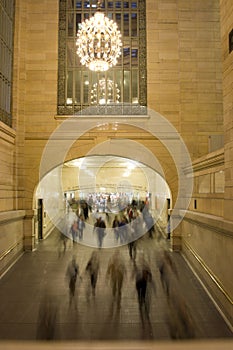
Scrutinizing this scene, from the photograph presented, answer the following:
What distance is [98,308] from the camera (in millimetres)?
6934

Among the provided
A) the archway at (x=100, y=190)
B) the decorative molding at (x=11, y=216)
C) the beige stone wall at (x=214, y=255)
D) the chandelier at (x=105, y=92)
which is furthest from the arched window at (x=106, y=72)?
the beige stone wall at (x=214, y=255)

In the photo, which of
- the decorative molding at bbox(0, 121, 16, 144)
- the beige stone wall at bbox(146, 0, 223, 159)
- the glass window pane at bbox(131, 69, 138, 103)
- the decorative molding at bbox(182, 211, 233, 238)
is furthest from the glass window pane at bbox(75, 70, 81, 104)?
the decorative molding at bbox(182, 211, 233, 238)

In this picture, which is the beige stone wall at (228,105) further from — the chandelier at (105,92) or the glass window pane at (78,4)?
the glass window pane at (78,4)

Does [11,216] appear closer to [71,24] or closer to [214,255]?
[214,255]

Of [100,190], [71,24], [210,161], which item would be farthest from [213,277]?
[100,190]

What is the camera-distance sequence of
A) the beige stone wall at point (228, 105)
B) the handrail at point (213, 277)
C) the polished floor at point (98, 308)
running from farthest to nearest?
1. the beige stone wall at point (228, 105)
2. the handrail at point (213, 277)
3. the polished floor at point (98, 308)

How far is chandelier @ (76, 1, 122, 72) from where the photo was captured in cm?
782

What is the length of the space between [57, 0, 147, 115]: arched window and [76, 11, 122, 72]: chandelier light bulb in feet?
14.7

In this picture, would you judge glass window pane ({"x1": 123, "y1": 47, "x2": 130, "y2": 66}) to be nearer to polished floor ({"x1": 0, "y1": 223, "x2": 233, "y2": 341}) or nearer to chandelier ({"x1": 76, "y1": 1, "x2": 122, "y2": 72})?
chandelier ({"x1": 76, "y1": 1, "x2": 122, "y2": 72})

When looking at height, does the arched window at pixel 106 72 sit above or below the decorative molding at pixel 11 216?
above

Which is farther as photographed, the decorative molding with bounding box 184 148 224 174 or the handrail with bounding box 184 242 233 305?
the decorative molding with bounding box 184 148 224 174

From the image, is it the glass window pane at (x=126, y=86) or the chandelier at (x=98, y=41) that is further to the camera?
the glass window pane at (x=126, y=86)

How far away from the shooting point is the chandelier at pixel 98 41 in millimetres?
7816

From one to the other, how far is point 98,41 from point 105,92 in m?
4.93
